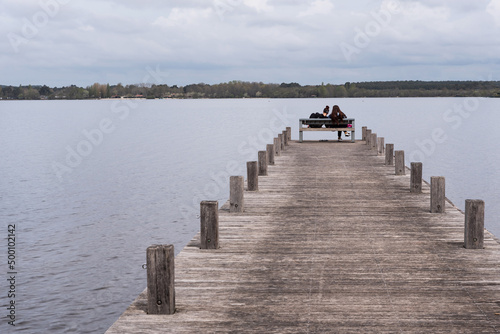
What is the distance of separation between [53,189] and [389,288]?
27.9 m

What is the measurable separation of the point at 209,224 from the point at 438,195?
19.5 ft

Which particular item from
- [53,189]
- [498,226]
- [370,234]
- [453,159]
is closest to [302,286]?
[370,234]

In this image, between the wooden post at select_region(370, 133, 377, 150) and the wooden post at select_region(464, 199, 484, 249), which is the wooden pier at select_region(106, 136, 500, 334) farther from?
the wooden post at select_region(370, 133, 377, 150)

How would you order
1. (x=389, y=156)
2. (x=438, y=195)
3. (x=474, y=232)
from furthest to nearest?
(x=389, y=156), (x=438, y=195), (x=474, y=232)

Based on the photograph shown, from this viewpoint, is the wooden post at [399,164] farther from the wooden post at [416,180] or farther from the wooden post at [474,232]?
the wooden post at [474,232]

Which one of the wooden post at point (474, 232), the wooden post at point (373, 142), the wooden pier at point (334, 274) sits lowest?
the wooden pier at point (334, 274)

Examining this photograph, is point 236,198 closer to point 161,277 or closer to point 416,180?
point 416,180

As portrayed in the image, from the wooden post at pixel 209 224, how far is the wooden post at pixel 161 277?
9.82ft

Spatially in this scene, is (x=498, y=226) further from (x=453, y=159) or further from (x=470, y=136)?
(x=470, y=136)

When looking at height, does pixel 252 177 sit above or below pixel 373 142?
below

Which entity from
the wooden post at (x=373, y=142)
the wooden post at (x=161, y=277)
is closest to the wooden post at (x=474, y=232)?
the wooden post at (x=161, y=277)

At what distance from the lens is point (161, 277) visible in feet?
23.7

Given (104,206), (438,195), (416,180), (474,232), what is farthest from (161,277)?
(104,206)

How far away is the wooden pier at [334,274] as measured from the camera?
7004mm
